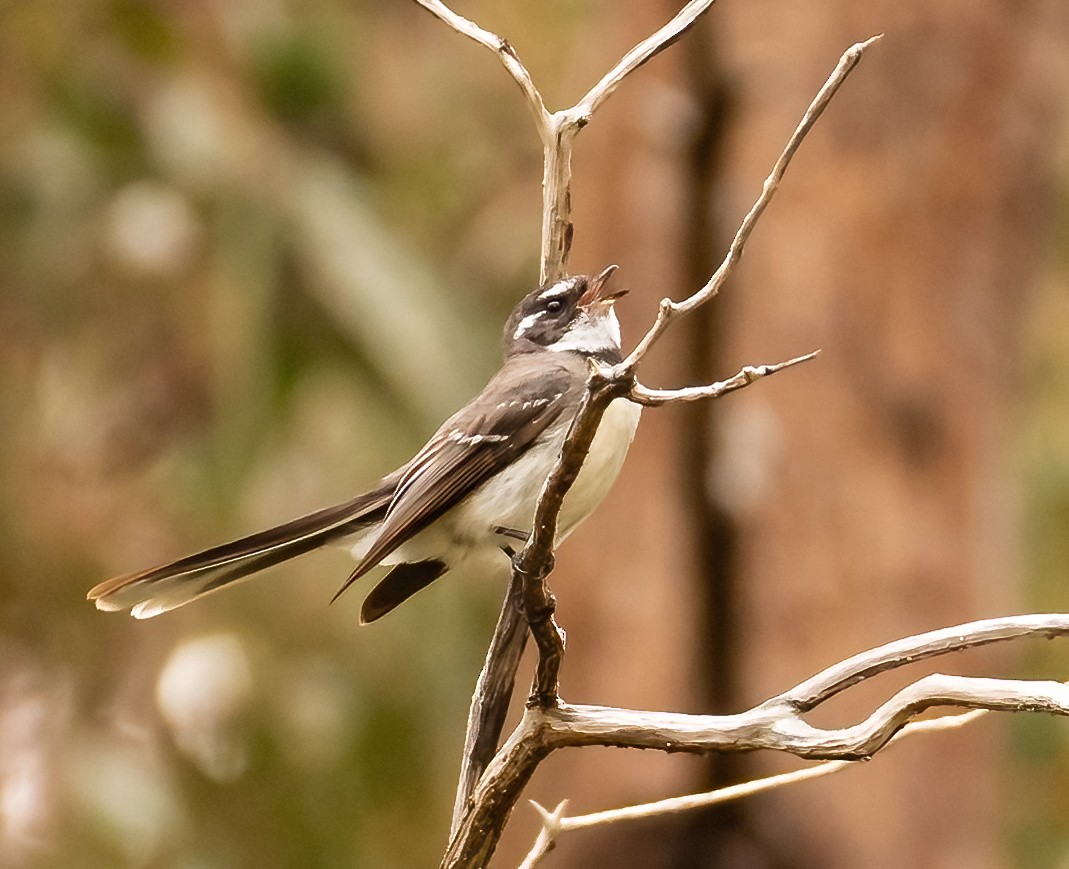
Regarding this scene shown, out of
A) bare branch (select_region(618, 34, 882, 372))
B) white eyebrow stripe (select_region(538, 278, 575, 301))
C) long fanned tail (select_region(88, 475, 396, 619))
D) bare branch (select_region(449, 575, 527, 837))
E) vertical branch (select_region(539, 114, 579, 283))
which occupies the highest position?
white eyebrow stripe (select_region(538, 278, 575, 301))

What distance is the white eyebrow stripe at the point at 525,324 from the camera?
2863 mm

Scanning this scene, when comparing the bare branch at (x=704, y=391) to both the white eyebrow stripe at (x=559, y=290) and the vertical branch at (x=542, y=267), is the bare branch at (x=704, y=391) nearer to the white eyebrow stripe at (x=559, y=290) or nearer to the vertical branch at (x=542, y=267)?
the vertical branch at (x=542, y=267)

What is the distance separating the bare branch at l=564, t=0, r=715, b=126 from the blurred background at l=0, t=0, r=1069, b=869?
1.95m

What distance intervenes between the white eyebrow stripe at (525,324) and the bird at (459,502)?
0.04 meters

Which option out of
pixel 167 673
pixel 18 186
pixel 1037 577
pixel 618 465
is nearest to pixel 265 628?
pixel 167 673

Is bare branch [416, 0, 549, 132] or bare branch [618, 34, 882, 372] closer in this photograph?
bare branch [618, 34, 882, 372]

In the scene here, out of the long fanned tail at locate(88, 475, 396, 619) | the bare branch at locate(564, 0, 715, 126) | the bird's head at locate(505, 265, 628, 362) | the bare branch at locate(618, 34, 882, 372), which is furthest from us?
the bird's head at locate(505, 265, 628, 362)

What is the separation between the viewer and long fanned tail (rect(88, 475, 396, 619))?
228 centimetres

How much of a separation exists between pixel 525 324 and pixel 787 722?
146cm

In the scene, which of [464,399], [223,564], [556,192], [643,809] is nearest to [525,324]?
[223,564]

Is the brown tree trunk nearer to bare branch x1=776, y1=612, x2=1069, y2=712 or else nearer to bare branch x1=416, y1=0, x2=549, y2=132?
bare branch x1=416, y1=0, x2=549, y2=132

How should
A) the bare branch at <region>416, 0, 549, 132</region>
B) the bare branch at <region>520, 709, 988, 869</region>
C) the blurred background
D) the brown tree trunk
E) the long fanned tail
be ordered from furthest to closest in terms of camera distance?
the blurred background → the brown tree trunk → the long fanned tail → the bare branch at <region>416, 0, 549, 132</region> → the bare branch at <region>520, 709, 988, 869</region>

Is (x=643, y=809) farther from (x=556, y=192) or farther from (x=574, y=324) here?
(x=574, y=324)

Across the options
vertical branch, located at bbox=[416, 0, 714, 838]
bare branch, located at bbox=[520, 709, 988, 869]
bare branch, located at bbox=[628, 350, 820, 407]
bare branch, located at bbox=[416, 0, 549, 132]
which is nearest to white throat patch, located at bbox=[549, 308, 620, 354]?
vertical branch, located at bbox=[416, 0, 714, 838]
